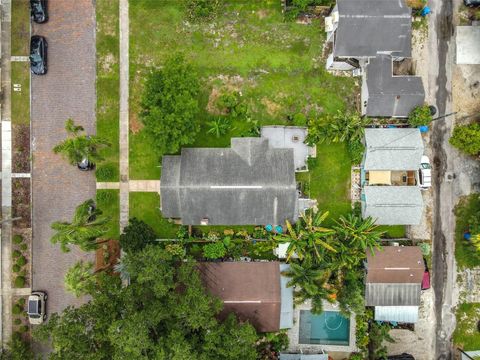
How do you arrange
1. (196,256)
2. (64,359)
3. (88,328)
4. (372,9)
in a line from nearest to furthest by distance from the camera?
(64,359) → (88,328) → (372,9) → (196,256)

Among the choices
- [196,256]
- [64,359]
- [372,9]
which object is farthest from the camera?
[196,256]

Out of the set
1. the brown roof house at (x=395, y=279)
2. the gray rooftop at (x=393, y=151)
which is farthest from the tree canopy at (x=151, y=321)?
the gray rooftop at (x=393, y=151)

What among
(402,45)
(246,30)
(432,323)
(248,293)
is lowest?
(432,323)

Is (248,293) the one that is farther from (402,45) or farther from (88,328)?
(402,45)

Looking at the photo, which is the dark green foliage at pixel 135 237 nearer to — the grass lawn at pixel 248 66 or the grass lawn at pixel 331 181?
the grass lawn at pixel 248 66

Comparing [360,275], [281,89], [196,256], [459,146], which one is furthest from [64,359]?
[459,146]

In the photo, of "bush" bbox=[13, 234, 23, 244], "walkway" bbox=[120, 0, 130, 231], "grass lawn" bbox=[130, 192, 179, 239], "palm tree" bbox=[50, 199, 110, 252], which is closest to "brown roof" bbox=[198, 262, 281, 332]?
"grass lawn" bbox=[130, 192, 179, 239]

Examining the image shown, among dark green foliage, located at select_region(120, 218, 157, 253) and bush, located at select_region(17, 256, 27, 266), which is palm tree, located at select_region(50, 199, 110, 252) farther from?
bush, located at select_region(17, 256, 27, 266)
